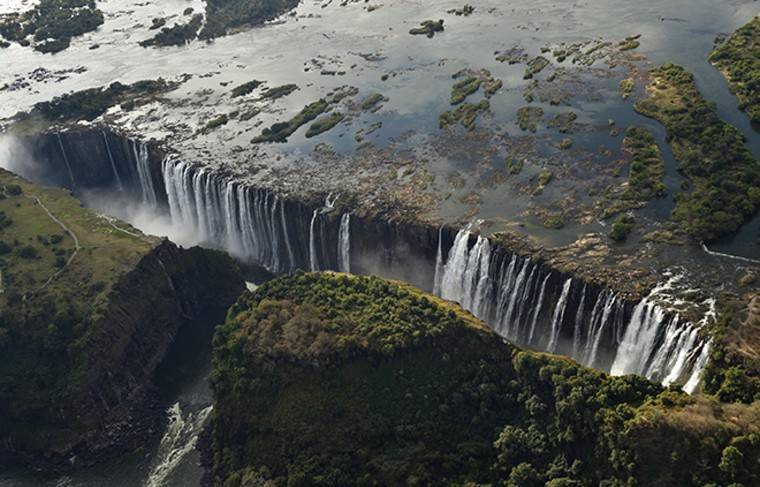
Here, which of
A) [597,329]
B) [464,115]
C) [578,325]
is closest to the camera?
[597,329]

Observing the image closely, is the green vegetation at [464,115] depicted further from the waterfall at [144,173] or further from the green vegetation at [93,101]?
the green vegetation at [93,101]

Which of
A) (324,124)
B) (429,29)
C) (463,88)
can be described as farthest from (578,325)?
(429,29)

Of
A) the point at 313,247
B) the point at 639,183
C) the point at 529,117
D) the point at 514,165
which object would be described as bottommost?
the point at 313,247

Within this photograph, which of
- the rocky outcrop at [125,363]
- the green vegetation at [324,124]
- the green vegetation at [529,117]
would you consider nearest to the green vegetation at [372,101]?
the green vegetation at [324,124]

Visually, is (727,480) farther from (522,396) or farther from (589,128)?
(589,128)

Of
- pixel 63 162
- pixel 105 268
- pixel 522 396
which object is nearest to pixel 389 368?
pixel 522 396

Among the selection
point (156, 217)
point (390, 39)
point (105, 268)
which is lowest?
point (156, 217)

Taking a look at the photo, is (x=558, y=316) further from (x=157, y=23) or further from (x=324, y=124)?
(x=157, y=23)
